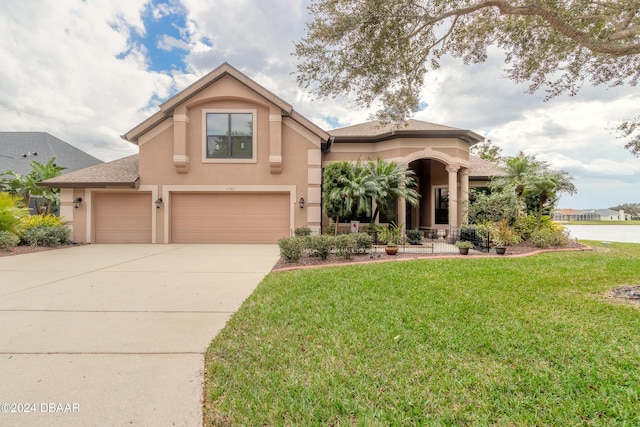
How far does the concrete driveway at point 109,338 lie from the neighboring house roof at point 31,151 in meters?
18.9

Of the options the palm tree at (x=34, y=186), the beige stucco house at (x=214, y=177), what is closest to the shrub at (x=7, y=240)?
the beige stucco house at (x=214, y=177)

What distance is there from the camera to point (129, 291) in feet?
17.9

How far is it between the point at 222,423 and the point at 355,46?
21.9ft

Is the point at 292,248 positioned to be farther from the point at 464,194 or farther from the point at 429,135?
the point at 464,194

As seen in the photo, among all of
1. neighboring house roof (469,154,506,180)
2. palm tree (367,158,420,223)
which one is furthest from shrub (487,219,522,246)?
neighboring house roof (469,154,506,180)

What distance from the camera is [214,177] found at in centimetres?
1242

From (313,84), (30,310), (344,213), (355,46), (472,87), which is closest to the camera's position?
(30,310)

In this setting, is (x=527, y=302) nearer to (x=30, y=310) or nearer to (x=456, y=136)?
(x=30, y=310)

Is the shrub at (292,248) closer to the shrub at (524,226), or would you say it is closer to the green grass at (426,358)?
the green grass at (426,358)

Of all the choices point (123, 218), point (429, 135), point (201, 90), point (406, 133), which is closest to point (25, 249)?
point (123, 218)

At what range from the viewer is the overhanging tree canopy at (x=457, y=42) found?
18.1ft

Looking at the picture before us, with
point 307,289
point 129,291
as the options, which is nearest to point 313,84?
point 307,289

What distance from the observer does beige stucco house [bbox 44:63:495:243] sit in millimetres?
12195

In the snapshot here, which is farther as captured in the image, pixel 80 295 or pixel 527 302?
pixel 80 295
